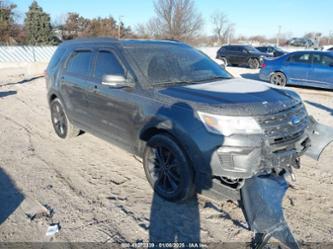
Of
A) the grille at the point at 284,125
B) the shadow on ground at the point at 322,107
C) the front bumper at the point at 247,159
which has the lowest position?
the shadow on ground at the point at 322,107

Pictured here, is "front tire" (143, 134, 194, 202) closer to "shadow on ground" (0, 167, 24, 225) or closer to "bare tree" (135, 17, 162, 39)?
"shadow on ground" (0, 167, 24, 225)

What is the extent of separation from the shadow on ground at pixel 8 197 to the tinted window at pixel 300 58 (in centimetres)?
1130

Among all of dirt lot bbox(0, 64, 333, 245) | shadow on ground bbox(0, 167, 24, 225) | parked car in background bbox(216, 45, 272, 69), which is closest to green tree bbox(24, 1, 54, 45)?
parked car in background bbox(216, 45, 272, 69)

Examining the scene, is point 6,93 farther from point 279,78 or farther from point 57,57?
point 279,78

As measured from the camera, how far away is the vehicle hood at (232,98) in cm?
321

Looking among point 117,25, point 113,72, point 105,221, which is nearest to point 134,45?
point 113,72

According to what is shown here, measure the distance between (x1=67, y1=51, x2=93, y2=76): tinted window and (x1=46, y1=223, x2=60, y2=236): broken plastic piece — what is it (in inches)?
97.5

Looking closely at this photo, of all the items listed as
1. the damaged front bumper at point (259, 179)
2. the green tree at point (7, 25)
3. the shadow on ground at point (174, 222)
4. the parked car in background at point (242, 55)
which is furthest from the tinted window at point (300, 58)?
the green tree at point (7, 25)

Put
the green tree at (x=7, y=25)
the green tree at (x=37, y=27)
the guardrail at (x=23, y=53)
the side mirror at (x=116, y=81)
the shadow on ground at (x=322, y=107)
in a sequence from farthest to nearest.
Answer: the green tree at (x=37, y=27) < the green tree at (x=7, y=25) < the guardrail at (x=23, y=53) < the shadow on ground at (x=322, y=107) < the side mirror at (x=116, y=81)

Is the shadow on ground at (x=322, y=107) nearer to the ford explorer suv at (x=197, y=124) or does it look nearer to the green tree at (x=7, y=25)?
the ford explorer suv at (x=197, y=124)

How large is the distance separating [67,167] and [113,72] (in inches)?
65.6

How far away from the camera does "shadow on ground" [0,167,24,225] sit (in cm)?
355

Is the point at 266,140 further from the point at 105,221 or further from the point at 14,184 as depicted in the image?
the point at 14,184

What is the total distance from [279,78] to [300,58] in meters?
1.08
